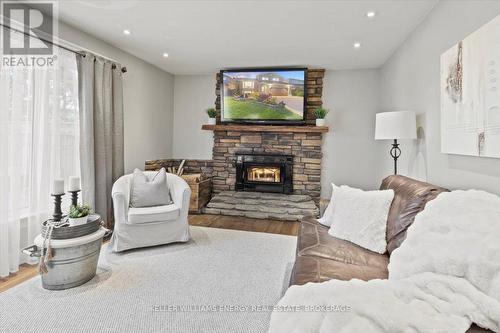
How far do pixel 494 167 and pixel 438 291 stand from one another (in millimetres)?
1088

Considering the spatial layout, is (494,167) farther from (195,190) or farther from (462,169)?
(195,190)

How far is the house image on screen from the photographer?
14.7 feet

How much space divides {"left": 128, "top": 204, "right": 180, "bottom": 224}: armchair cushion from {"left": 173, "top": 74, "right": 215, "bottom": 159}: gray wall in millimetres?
2285

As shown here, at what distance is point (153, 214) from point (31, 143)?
130cm

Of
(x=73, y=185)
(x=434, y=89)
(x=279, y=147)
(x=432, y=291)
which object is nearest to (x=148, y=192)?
(x=73, y=185)

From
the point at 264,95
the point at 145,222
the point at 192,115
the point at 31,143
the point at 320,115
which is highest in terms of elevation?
the point at 264,95

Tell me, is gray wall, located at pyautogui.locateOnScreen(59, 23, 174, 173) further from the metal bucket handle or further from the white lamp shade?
the white lamp shade

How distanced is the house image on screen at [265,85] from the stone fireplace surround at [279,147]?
0.32 m

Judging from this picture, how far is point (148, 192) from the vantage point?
309 centimetres

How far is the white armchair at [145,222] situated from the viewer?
9.14 feet

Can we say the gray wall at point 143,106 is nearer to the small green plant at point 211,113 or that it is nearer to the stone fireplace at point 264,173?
the small green plant at point 211,113

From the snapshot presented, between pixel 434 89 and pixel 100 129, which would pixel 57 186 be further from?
pixel 434 89

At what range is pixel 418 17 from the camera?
2.65 meters

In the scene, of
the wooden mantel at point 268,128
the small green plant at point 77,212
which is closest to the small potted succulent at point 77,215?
the small green plant at point 77,212
